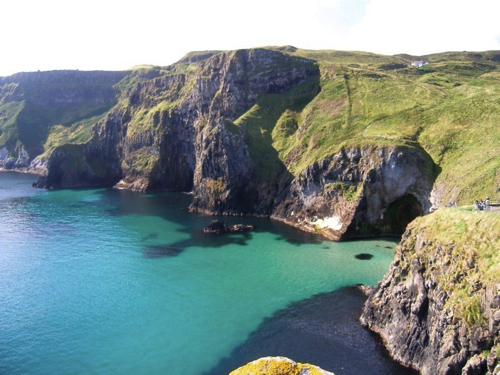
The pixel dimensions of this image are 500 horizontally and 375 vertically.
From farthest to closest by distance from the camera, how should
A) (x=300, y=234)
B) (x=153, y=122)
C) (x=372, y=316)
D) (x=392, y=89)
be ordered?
1. (x=153, y=122)
2. (x=392, y=89)
3. (x=300, y=234)
4. (x=372, y=316)

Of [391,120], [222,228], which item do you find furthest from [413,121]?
[222,228]

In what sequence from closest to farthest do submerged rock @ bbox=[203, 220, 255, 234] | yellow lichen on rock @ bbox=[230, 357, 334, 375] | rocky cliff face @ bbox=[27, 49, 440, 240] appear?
1. yellow lichen on rock @ bbox=[230, 357, 334, 375]
2. rocky cliff face @ bbox=[27, 49, 440, 240]
3. submerged rock @ bbox=[203, 220, 255, 234]

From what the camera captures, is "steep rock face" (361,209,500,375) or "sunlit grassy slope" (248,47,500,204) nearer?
"steep rock face" (361,209,500,375)

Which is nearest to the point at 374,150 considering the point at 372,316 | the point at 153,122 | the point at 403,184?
the point at 403,184

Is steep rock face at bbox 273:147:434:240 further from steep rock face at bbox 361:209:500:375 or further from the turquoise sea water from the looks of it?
steep rock face at bbox 361:209:500:375

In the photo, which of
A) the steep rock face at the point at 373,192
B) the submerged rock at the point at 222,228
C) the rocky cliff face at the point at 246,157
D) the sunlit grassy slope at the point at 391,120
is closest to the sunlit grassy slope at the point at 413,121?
the sunlit grassy slope at the point at 391,120

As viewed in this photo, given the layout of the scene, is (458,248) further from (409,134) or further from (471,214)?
(409,134)

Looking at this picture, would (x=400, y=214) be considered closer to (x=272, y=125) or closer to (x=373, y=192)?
(x=373, y=192)

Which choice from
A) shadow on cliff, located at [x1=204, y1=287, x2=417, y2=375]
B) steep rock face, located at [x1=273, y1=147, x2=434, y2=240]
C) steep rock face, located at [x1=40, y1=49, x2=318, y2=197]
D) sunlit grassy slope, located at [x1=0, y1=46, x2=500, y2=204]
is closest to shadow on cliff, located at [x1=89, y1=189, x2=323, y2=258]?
steep rock face, located at [x1=273, y1=147, x2=434, y2=240]
